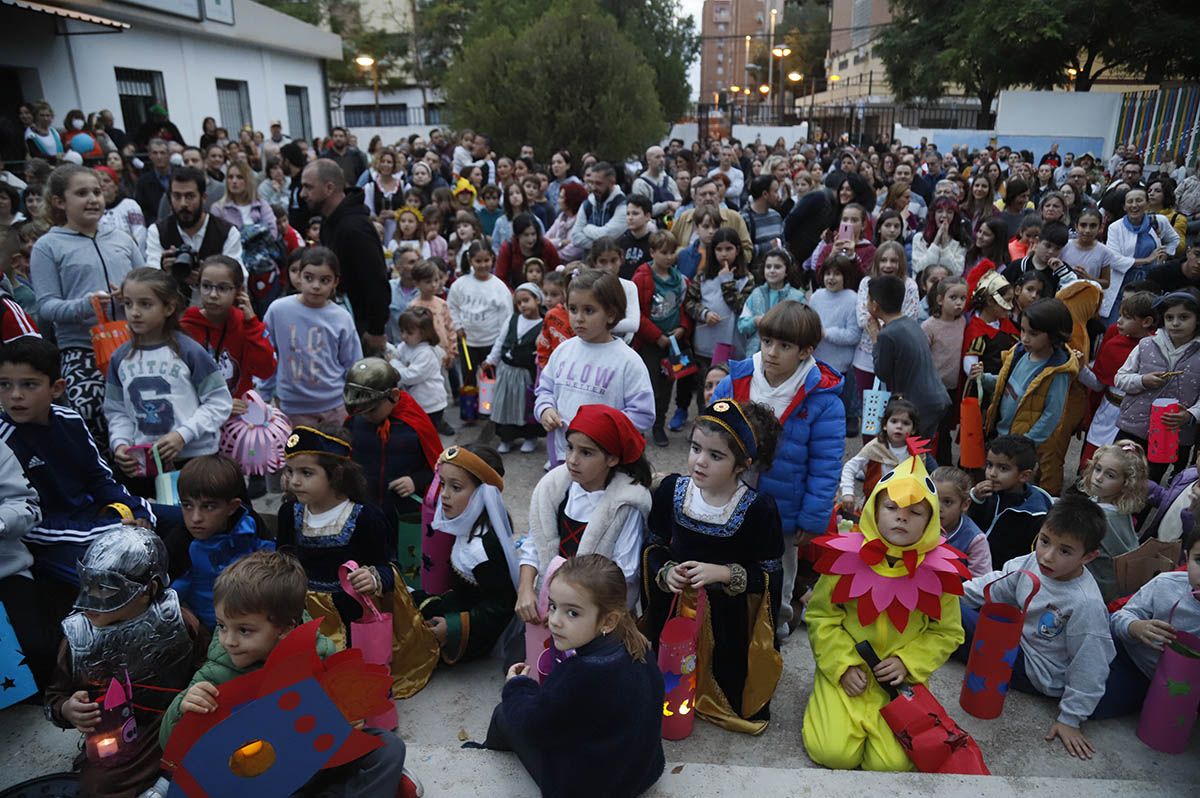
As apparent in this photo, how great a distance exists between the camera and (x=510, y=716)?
263 centimetres

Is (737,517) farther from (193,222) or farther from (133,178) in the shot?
(133,178)

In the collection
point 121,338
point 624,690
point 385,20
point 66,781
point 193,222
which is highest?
point 385,20

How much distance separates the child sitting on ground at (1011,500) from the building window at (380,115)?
39.9m

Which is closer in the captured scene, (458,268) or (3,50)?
(458,268)

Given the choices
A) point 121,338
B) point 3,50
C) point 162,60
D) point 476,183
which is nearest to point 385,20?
point 162,60

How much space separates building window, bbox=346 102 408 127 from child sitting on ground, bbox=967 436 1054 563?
39.9 metres

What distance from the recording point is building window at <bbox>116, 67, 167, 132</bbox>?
17422 mm

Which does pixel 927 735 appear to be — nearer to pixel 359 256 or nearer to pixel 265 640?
pixel 265 640

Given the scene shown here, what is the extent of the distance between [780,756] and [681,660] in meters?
0.61

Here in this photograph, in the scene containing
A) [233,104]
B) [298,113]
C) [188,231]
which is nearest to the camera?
[188,231]

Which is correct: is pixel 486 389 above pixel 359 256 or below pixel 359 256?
below

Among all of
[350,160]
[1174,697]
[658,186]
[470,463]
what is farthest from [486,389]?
[350,160]

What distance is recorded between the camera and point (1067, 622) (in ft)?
11.0

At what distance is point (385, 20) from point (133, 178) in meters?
42.6
